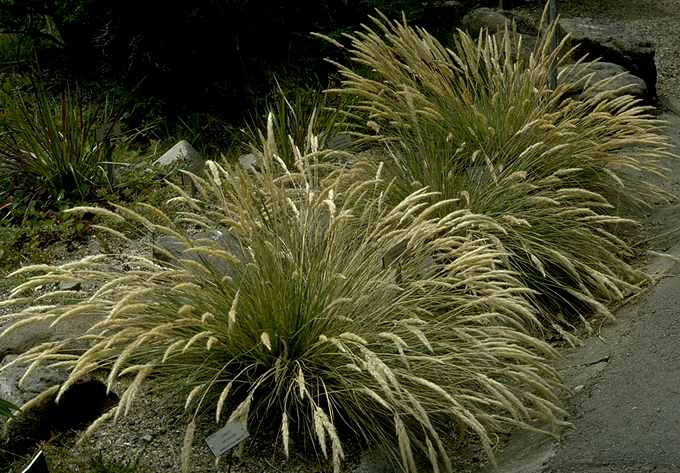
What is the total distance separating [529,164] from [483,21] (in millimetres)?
3243

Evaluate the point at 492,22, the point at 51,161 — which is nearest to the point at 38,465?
the point at 51,161

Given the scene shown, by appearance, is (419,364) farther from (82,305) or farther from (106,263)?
(106,263)

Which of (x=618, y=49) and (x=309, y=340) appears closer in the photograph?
(x=309, y=340)

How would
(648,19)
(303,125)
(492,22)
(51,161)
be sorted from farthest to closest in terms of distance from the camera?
(648,19) → (492,22) → (303,125) → (51,161)

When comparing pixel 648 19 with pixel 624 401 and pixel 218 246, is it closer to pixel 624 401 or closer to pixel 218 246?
pixel 624 401

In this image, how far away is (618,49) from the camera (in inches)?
263

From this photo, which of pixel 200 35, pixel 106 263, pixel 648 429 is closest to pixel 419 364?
pixel 648 429

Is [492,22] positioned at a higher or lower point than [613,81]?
higher

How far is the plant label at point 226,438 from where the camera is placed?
2764 mm

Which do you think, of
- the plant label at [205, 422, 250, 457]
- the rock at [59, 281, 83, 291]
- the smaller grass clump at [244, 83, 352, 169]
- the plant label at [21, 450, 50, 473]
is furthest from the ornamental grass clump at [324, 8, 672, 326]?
the plant label at [21, 450, 50, 473]

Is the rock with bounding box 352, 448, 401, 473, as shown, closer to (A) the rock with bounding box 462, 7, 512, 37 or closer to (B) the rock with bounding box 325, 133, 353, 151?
(B) the rock with bounding box 325, 133, 353, 151

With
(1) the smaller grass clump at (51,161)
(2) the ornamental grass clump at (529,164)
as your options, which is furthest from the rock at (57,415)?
(1) the smaller grass clump at (51,161)

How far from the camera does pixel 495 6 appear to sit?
877cm

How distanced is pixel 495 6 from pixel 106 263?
547cm
